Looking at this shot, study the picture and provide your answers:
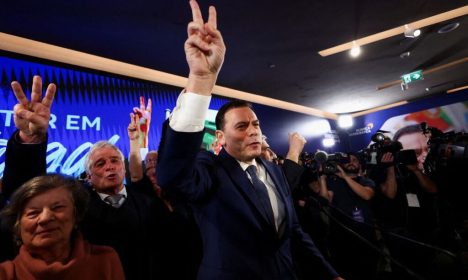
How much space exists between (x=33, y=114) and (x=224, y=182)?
87 cm

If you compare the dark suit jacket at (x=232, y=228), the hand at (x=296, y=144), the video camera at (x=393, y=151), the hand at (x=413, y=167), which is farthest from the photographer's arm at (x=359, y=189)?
the dark suit jacket at (x=232, y=228)

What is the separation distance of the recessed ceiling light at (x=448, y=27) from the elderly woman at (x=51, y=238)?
4.81m

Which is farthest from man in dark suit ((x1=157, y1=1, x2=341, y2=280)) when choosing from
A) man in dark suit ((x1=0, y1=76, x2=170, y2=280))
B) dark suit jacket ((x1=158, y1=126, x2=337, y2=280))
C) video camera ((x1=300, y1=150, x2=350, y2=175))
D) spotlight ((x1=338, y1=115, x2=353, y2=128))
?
spotlight ((x1=338, y1=115, x2=353, y2=128))

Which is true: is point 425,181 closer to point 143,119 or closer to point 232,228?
point 232,228

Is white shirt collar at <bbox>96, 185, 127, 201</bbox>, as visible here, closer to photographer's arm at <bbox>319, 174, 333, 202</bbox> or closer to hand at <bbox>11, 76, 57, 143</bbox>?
hand at <bbox>11, 76, 57, 143</bbox>

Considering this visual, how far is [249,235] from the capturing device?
3.51 ft

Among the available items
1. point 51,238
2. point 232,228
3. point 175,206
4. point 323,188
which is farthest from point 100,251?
point 323,188

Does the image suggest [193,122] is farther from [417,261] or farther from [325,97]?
[325,97]

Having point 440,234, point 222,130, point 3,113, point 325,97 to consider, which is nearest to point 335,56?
point 325,97

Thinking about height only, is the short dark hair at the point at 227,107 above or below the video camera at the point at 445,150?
above

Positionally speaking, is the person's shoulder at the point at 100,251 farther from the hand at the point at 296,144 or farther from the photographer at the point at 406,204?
the photographer at the point at 406,204

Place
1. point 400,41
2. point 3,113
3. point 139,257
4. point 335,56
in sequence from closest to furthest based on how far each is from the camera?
1. point 139,257
2. point 3,113
3. point 400,41
4. point 335,56

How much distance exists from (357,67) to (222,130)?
448cm

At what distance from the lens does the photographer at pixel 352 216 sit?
307 cm
